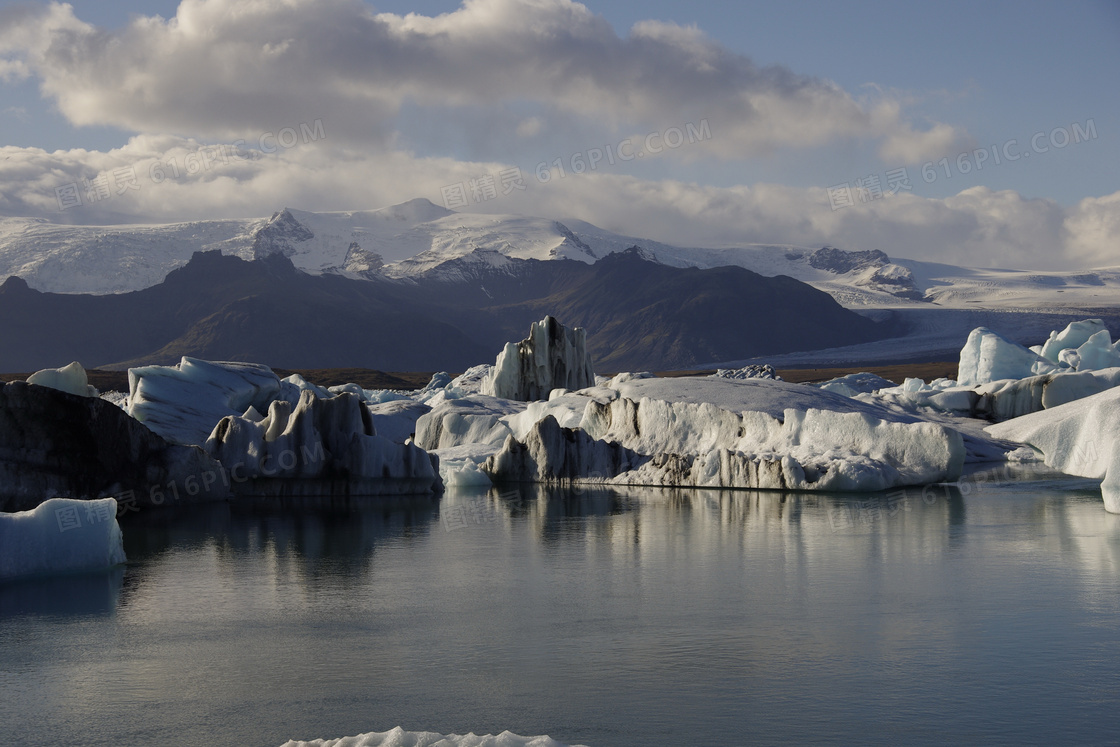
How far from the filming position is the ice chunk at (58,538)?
1375 cm

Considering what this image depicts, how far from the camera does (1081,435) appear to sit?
2652 centimetres

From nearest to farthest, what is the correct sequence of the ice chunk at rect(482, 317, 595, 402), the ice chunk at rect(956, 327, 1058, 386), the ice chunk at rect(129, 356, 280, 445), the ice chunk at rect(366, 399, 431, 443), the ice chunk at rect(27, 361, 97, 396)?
the ice chunk at rect(27, 361, 97, 396), the ice chunk at rect(129, 356, 280, 445), the ice chunk at rect(366, 399, 431, 443), the ice chunk at rect(956, 327, 1058, 386), the ice chunk at rect(482, 317, 595, 402)

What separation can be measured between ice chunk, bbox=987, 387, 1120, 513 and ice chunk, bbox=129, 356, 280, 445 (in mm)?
23189

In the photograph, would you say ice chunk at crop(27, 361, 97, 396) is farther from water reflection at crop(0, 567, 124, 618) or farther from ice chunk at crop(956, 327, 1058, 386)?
ice chunk at crop(956, 327, 1058, 386)

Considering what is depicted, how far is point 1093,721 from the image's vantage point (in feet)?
25.2

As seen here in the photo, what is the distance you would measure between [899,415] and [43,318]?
198 metres

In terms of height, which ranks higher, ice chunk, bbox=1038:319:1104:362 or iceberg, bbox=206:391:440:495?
ice chunk, bbox=1038:319:1104:362

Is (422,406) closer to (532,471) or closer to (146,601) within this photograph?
(532,471)

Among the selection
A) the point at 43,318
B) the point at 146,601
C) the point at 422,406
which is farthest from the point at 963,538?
the point at 43,318

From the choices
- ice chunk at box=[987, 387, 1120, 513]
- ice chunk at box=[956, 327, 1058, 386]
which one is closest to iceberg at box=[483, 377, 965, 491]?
ice chunk at box=[987, 387, 1120, 513]

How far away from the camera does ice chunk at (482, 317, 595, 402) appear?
46.7 meters

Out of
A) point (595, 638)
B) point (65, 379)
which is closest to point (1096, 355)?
point (65, 379)

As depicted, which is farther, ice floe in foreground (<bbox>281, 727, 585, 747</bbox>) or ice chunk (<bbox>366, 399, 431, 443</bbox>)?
ice chunk (<bbox>366, 399, 431, 443</bbox>)

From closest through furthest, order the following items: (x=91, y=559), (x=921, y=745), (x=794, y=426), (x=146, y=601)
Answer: (x=921, y=745) → (x=146, y=601) → (x=91, y=559) → (x=794, y=426)
